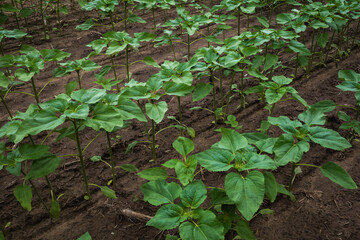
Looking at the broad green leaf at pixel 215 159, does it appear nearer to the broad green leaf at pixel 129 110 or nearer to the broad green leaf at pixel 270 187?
the broad green leaf at pixel 270 187

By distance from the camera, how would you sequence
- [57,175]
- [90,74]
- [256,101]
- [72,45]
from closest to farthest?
[57,175] → [256,101] → [90,74] → [72,45]

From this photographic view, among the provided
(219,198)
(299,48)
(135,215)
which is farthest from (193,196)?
(299,48)

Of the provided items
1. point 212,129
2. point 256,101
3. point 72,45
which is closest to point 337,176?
point 212,129

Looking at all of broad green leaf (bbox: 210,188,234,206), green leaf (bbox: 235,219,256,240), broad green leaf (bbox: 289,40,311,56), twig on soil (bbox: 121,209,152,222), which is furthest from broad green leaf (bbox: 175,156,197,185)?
broad green leaf (bbox: 289,40,311,56)

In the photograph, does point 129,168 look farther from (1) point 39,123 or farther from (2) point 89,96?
(1) point 39,123

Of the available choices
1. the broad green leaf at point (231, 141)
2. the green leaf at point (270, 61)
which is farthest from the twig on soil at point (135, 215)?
the green leaf at point (270, 61)

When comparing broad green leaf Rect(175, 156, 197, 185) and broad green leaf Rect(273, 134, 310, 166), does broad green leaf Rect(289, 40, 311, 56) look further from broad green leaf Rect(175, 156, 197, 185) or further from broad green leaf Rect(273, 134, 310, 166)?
broad green leaf Rect(175, 156, 197, 185)

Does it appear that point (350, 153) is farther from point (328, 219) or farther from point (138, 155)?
point (138, 155)

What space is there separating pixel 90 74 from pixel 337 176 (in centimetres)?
309

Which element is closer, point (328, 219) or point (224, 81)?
point (328, 219)

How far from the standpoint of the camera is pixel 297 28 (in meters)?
2.85

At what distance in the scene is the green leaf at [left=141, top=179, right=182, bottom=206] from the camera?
160 cm

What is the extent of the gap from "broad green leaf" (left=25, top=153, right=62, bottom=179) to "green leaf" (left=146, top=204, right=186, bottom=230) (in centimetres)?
72

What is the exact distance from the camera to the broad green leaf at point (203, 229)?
1369 mm
